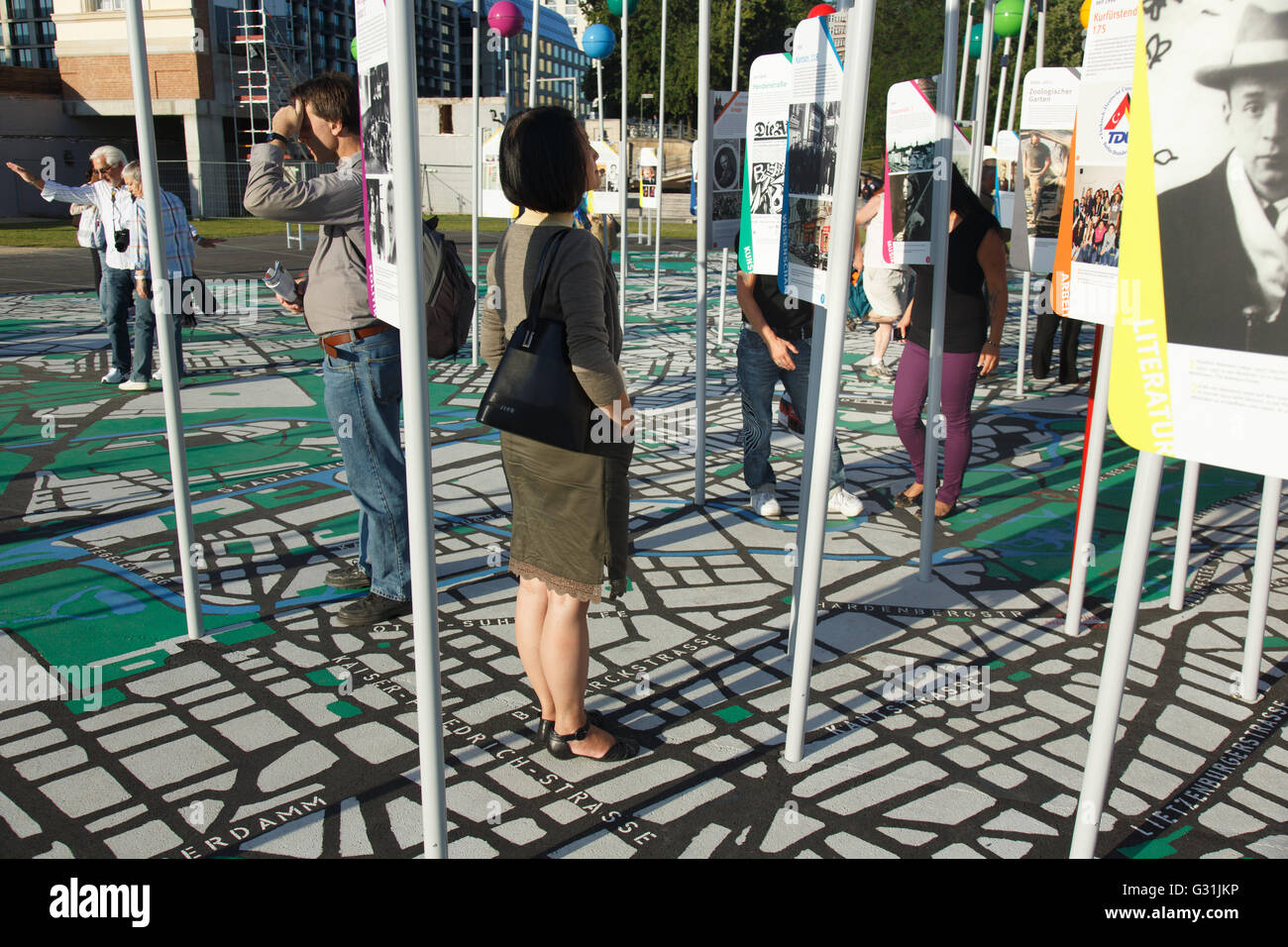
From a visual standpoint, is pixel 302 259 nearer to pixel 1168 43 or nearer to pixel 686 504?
pixel 686 504

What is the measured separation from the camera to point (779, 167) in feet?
12.8

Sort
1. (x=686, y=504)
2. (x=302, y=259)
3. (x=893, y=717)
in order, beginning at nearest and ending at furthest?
(x=893, y=717) < (x=686, y=504) < (x=302, y=259)

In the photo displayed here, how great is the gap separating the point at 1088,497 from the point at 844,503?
5.55ft

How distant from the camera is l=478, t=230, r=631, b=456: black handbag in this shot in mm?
2730

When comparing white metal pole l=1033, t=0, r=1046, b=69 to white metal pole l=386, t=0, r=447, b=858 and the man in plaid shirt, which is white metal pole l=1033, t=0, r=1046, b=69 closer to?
the man in plaid shirt

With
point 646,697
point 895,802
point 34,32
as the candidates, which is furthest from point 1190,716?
point 34,32

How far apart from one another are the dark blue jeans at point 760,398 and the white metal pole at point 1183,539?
1.68 metres

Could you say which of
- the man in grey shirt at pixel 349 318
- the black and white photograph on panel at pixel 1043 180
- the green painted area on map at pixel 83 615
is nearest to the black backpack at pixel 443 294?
the man in grey shirt at pixel 349 318

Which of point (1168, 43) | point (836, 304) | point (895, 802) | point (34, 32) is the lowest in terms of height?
point (895, 802)

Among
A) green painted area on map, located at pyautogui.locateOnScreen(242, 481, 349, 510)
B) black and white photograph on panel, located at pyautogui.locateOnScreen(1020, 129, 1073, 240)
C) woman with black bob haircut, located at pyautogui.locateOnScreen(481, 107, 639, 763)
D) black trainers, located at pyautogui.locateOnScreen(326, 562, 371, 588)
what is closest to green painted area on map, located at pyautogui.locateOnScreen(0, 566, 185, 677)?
black trainers, located at pyautogui.locateOnScreen(326, 562, 371, 588)

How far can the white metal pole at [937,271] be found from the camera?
3943mm

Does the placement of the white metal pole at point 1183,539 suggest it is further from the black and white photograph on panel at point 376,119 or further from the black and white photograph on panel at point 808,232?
the black and white photograph on panel at point 376,119
